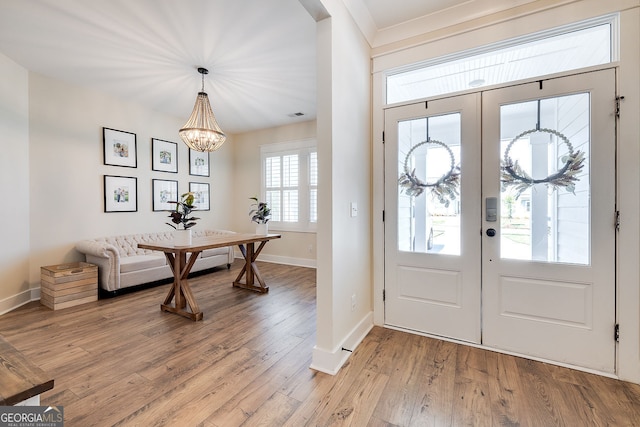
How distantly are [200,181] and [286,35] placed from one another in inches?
142

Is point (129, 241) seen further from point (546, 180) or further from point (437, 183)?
point (546, 180)

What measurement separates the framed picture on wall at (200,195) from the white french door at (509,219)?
409 cm

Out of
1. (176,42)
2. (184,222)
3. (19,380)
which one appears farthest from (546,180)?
(176,42)

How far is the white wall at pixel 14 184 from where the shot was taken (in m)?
2.92

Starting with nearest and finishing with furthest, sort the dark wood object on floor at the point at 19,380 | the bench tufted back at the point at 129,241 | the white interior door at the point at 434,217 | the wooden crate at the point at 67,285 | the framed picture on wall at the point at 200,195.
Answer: the dark wood object on floor at the point at 19,380 < the white interior door at the point at 434,217 < the wooden crate at the point at 67,285 < the bench tufted back at the point at 129,241 < the framed picture on wall at the point at 200,195

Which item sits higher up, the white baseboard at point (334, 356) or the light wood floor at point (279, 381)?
the white baseboard at point (334, 356)

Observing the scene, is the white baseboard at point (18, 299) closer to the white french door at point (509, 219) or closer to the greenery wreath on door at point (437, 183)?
the white french door at point (509, 219)

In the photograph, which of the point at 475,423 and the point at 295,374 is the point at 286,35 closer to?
the point at 295,374

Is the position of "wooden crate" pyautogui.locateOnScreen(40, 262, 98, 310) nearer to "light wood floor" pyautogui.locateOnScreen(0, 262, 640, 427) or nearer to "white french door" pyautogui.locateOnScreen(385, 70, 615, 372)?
"light wood floor" pyautogui.locateOnScreen(0, 262, 640, 427)

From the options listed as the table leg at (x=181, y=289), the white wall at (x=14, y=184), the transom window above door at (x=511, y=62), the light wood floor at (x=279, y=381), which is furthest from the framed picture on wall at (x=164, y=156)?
the transom window above door at (x=511, y=62)

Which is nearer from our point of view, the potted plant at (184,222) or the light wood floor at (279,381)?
the light wood floor at (279,381)

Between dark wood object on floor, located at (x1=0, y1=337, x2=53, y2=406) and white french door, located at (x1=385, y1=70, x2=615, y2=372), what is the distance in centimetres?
227

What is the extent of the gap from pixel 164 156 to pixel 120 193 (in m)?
0.97

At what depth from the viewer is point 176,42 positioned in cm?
267
